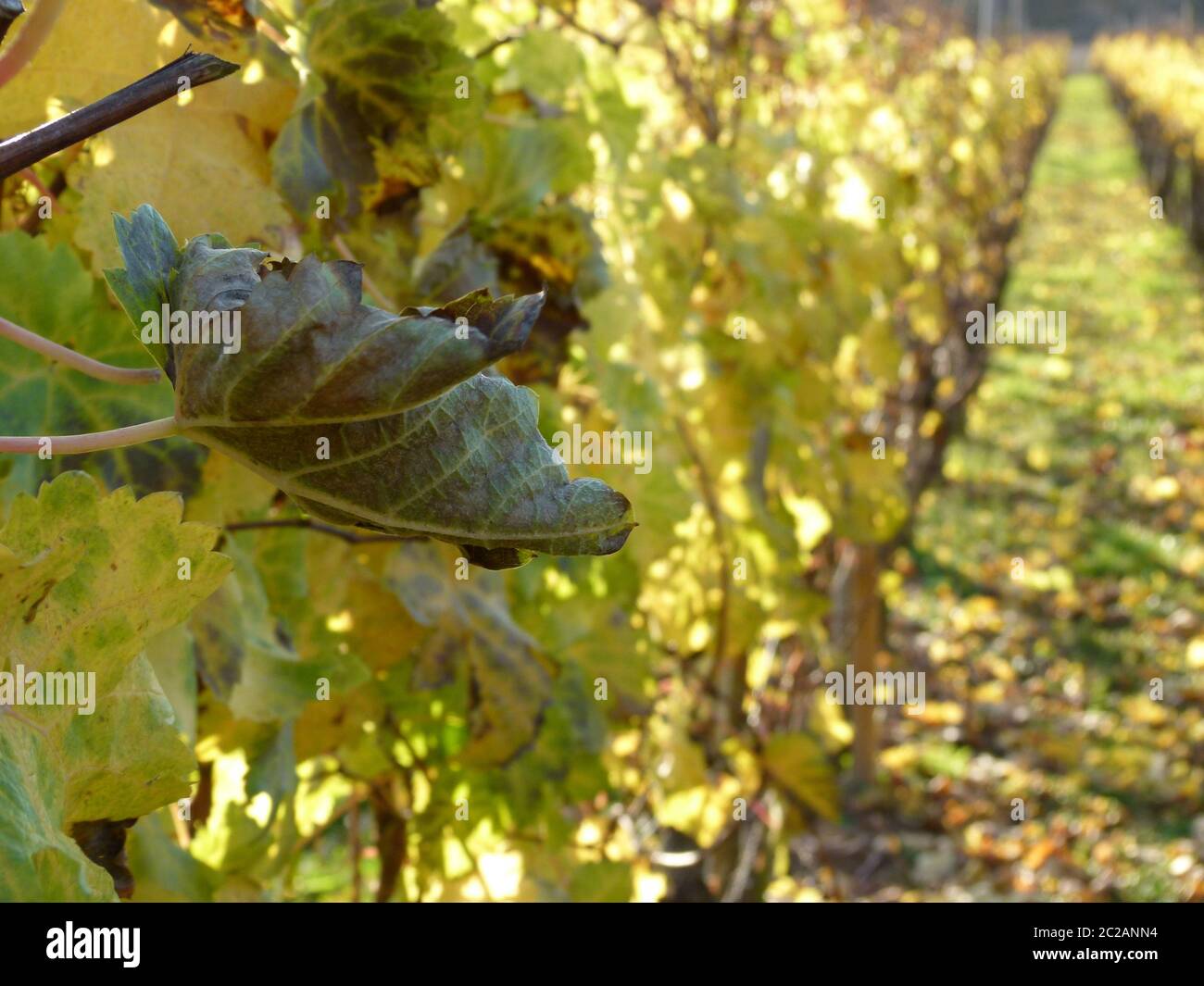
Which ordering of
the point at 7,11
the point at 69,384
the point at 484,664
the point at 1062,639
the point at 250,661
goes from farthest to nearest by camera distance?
the point at 1062,639, the point at 484,664, the point at 250,661, the point at 69,384, the point at 7,11

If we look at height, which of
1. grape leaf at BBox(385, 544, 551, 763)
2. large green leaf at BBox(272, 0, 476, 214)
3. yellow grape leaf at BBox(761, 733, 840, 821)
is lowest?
yellow grape leaf at BBox(761, 733, 840, 821)

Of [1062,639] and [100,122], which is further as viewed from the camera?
[1062,639]

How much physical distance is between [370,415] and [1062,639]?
5447 millimetres

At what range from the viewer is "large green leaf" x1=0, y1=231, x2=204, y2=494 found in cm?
79

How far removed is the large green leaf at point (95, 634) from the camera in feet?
1.69

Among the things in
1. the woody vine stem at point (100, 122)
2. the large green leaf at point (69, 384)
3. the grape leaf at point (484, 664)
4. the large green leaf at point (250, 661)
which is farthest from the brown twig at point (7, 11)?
the grape leaf at point (484, 664)

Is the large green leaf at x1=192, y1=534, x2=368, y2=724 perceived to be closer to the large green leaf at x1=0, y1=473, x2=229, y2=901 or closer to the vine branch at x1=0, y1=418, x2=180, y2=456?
the large green leaf at x1=0, y1=473, x2=229, y2=901

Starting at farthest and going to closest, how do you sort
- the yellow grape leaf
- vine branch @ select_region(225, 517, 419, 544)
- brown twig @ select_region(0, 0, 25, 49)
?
the yellow grape leaf → vine branch @ select_region(225, 517, 419, 544) → brown twig @ select_region(0, 0, 25, 49)

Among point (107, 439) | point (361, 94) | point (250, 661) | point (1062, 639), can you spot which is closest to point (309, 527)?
point (250, 661)

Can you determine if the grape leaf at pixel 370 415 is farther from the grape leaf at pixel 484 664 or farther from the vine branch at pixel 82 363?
the grape leaf at pixel 484 664

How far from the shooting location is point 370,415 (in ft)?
1.57

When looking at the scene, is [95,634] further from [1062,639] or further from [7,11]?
[1062,639]

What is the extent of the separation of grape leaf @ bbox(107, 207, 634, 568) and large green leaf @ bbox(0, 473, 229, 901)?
65 mm

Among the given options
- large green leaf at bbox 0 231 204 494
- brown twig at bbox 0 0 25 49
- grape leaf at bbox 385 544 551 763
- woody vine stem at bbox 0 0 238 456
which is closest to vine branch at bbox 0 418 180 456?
woody vine stem at bbox 0 0 238 456
